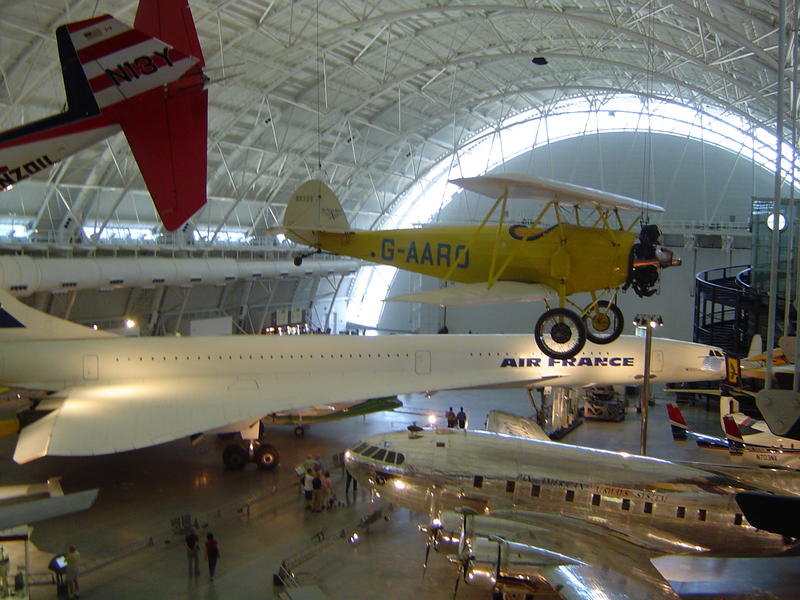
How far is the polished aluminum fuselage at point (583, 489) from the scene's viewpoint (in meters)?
11.6

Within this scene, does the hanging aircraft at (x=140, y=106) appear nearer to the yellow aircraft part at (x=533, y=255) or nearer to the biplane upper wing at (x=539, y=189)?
the biplane upper wing at (x=539, y=189)

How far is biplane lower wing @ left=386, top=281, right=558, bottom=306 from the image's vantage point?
859cm

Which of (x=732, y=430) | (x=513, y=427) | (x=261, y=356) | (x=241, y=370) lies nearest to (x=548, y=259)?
(x=513, y=427)

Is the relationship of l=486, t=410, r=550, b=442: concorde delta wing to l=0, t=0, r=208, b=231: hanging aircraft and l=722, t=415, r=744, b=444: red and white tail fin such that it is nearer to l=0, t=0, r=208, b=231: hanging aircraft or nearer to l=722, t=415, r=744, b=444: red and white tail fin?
l=722, t=415, r=744, b=444: red and white tail fin

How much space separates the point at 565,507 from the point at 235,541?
744 centimetres

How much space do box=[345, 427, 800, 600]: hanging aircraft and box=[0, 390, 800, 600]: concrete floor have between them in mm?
1485

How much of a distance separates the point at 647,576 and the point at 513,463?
336 centimetres

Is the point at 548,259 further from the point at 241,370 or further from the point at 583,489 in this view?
the point at 241,370

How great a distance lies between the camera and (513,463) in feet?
41.2

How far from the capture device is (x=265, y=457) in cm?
1867

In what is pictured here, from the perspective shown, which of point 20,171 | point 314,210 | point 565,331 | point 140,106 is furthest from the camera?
point 314,210

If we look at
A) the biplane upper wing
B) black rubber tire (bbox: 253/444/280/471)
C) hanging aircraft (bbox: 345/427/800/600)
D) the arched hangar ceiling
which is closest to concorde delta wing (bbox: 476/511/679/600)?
hanging aircraft (bbox: 345/427/800/600)

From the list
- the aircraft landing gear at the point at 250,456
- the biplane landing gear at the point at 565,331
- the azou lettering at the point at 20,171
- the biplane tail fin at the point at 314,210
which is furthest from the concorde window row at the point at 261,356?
the azou lettering at the point at 20,171

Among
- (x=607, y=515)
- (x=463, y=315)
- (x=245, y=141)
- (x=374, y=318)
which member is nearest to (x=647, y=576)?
(x=607, y=515)
